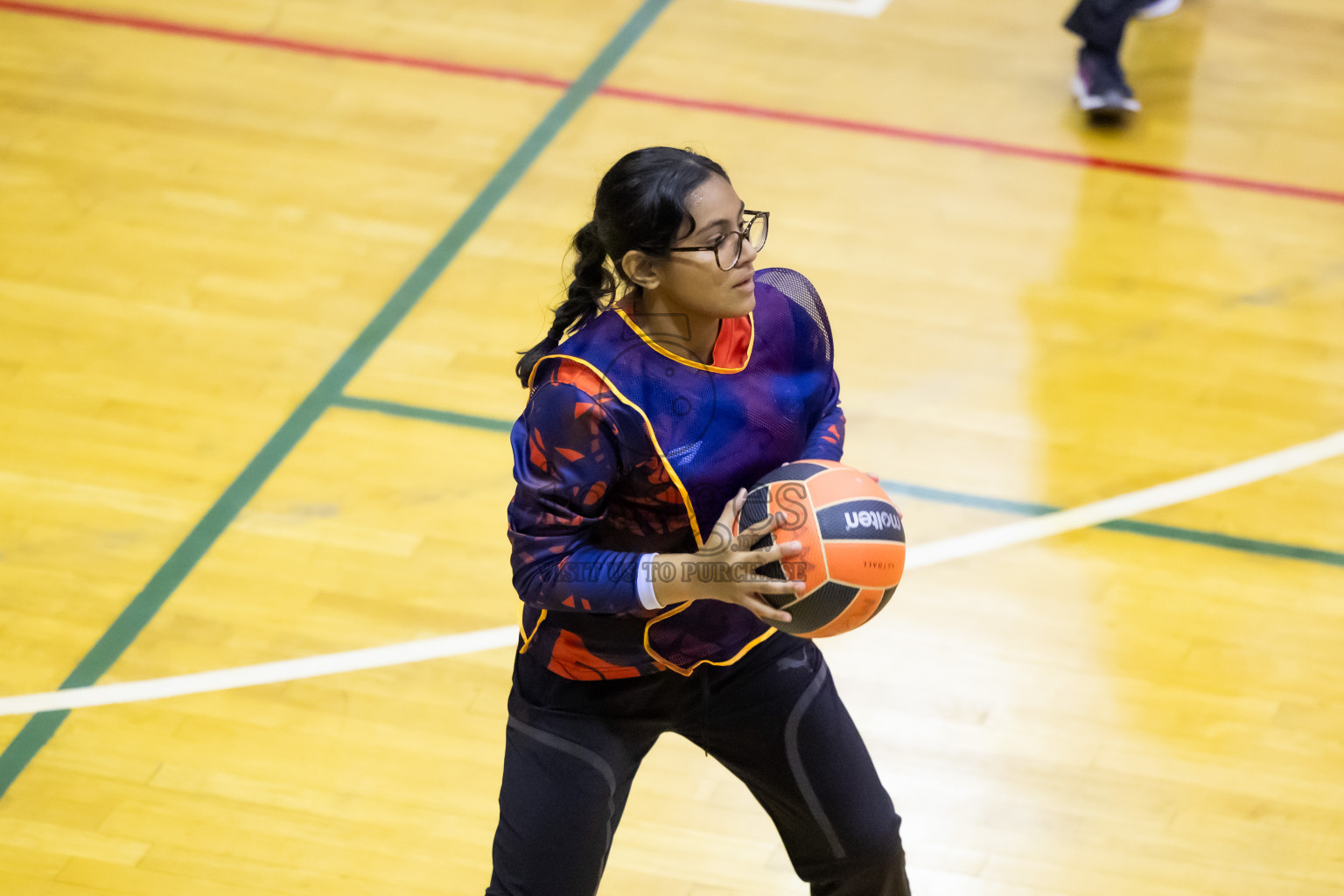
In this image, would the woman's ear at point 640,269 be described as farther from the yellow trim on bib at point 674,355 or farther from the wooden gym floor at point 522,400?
the wooden gym floor at point 522,400

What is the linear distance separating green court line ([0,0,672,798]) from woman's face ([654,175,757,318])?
2.29 meters

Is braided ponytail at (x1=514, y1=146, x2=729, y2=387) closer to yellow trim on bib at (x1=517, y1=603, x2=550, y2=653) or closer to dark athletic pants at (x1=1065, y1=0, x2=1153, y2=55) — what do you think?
yellow trim on bib at (x1=517, y1=603, x2=550, y2=653)

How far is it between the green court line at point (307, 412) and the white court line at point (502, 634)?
84mm

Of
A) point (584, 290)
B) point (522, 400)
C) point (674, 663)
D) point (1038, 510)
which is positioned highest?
point (584, 290)

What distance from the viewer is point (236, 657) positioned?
13.7 feet

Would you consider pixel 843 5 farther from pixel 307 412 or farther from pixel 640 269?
pixel 640 269

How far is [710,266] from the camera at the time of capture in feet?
8.14

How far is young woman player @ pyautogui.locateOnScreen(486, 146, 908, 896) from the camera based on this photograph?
2.48 m

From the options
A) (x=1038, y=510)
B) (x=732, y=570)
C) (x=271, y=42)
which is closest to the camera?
(x=732, y=570)

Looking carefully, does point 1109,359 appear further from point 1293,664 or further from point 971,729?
point 971,729

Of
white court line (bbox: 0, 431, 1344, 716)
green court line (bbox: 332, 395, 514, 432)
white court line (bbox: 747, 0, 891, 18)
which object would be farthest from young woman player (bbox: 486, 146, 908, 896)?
white court line (bbox: 747, 0, 891, 18)

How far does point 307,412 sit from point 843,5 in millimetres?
3799

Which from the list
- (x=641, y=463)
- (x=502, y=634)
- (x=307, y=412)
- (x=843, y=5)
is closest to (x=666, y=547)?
(x=641, y=463)

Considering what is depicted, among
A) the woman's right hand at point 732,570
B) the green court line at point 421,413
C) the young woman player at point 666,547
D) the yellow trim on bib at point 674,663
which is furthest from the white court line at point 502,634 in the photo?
A: the woman's right hand at point 732,570
